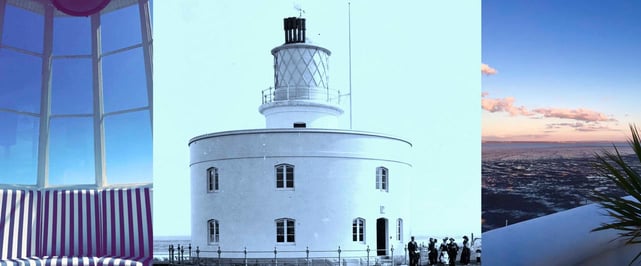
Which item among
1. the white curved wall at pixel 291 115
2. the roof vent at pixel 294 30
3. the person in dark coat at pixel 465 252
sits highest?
the roof vent at pixel 294 30

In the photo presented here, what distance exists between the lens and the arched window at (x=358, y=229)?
4.19 meters

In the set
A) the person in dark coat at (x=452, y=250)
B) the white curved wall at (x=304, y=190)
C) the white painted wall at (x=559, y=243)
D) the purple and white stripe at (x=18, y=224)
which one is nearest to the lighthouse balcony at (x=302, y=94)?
the white curved wall at (x=304, y=190)

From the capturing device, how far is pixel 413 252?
4309mm

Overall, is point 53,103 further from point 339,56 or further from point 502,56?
point 502,56

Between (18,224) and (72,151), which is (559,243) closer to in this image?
(72,151)

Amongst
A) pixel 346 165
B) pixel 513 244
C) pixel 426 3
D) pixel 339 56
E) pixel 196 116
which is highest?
pixel 426 3

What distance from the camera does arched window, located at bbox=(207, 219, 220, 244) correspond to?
4279mm

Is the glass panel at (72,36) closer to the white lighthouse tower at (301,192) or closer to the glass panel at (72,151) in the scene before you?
the glass panel at (72,151)

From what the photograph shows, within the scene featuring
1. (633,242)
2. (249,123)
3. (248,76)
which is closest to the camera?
(633,242)

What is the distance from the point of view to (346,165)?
4.19 metres

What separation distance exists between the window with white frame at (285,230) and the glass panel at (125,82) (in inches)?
48.3

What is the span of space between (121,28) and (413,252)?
2.35 metres

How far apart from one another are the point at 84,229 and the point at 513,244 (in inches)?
102

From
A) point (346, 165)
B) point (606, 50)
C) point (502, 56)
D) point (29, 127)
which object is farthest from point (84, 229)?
point (606, 50)
